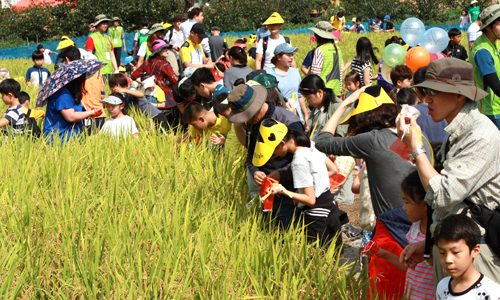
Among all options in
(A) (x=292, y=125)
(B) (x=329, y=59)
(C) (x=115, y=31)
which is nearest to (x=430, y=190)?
(A) (x=292, y=125)

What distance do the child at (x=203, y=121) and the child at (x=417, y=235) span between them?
2.31 m

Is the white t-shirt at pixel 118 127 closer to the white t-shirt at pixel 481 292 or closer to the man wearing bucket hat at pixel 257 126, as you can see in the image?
the man wearing bucket hat at pixel 257 126

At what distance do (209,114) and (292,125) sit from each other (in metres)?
1.11

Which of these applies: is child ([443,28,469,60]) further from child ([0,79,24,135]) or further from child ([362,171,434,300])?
child ([362,171,434,300])

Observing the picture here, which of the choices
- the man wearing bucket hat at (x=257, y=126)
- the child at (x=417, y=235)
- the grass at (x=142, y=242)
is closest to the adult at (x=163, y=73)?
the grass at (x=142, y=242)

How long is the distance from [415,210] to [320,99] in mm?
1917

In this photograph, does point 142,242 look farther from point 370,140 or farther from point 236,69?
point 236,69

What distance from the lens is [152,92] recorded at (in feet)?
19.3

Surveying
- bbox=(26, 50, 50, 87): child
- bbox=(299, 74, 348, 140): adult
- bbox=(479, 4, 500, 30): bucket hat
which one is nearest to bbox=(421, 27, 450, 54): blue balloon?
bbox=(479, 4, 500, 30): bucket hat

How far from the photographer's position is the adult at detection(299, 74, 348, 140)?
12.4 feet

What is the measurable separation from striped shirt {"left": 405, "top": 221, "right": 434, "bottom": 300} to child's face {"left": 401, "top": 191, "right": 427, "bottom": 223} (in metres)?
0.09

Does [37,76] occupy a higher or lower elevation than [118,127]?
lower

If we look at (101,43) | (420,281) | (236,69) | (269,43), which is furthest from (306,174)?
(101,43)

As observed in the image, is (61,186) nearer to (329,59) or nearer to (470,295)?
(470,295)
